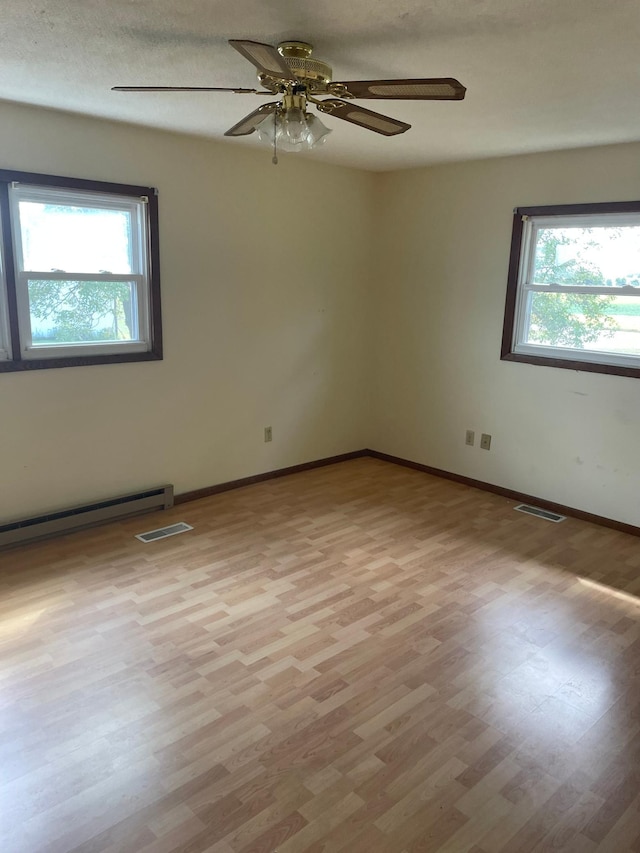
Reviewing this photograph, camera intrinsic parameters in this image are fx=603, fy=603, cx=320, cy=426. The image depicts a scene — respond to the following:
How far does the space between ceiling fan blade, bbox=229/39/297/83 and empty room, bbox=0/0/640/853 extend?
0.6 inches

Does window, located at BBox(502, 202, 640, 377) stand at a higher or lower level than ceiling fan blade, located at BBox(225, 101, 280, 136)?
lower

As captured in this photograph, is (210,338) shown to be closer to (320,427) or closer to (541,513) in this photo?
(320,427)

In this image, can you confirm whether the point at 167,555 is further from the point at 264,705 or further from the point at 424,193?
the point at 424,193

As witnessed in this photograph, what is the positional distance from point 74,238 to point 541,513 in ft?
11.6

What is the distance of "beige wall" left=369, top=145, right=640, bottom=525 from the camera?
3.91 m

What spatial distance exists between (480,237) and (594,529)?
7.29ft

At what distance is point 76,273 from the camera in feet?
11.6

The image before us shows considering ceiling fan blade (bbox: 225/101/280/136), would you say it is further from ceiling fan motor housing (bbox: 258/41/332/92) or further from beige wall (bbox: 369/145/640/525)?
beige wall (bbox: 369/145/640/525)

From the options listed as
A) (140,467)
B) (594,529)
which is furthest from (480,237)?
(140,467)

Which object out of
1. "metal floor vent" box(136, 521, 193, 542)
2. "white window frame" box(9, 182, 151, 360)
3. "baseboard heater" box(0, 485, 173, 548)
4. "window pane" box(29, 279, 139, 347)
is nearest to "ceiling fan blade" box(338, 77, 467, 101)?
"white window frame" box(9, 182, 151, 360)

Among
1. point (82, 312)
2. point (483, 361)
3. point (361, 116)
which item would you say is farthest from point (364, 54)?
point (483, 361)

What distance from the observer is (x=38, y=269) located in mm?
3422

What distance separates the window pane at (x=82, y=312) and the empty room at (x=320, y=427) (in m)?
0.02

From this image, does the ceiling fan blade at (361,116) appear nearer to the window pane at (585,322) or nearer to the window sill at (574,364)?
the window pane at (585,322)
